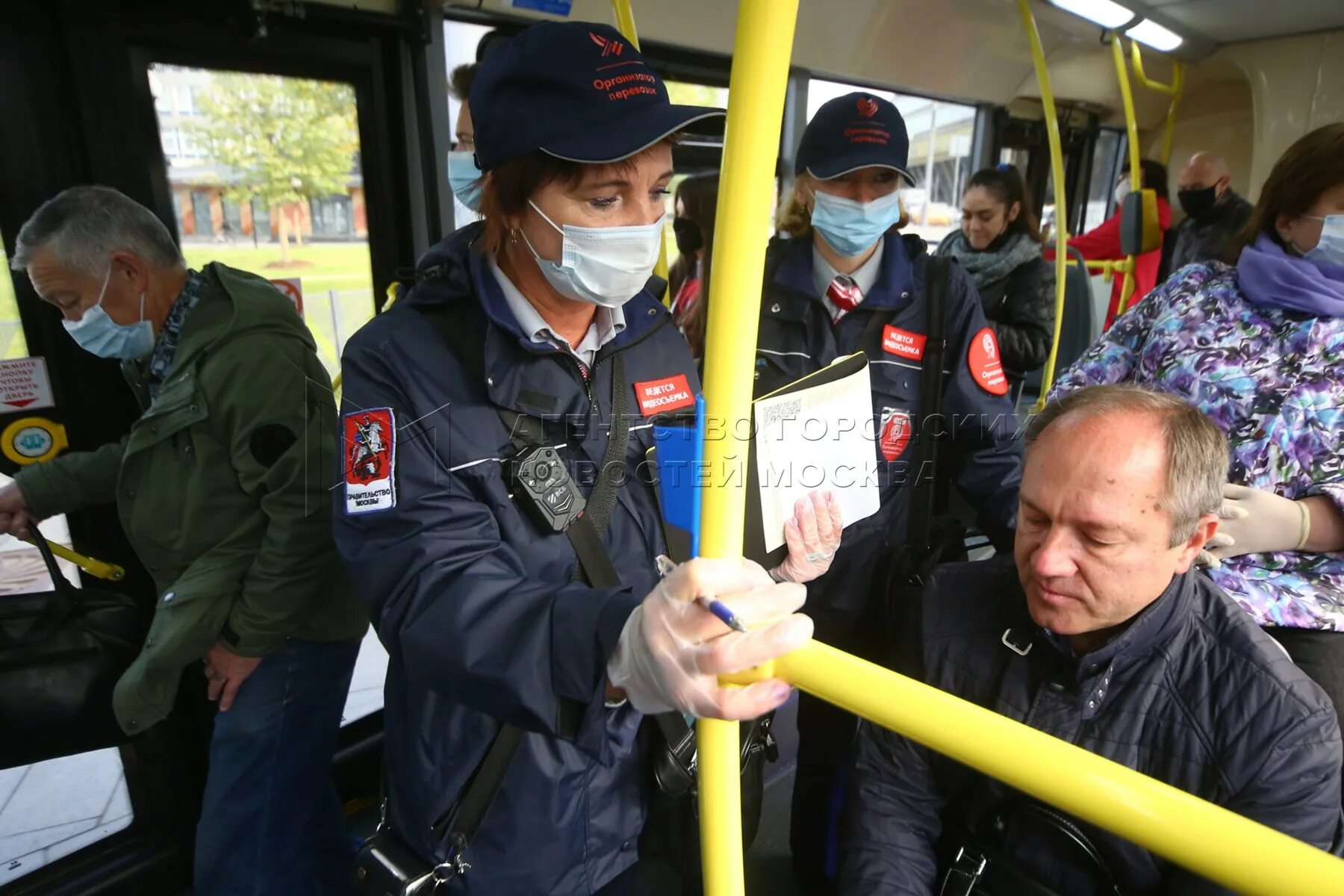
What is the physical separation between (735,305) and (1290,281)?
151 centimetres

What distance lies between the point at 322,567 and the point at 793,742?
6.86 ft

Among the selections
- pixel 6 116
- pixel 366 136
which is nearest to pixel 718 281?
pixel 6 116

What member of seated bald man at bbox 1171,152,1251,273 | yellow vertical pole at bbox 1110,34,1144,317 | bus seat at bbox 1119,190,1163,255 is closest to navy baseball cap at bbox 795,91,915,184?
yellow vertical pole at bbox 1110,34,1144,317

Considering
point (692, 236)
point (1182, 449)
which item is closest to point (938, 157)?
point (692, 236)

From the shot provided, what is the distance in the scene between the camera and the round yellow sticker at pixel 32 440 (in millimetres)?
1914

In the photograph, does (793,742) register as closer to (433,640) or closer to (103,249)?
(433,640)

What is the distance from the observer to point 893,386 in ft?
5.78

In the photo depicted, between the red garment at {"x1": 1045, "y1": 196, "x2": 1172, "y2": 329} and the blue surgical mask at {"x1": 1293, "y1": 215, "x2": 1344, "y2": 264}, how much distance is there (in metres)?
3.60

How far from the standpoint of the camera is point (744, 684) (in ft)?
2.10

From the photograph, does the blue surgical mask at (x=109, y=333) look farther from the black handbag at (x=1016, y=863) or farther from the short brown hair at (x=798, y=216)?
the black handbag at (x=1016, y=863)

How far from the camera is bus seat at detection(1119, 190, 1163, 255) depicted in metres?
4.34

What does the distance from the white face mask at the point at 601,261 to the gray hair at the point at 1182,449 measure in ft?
2.44

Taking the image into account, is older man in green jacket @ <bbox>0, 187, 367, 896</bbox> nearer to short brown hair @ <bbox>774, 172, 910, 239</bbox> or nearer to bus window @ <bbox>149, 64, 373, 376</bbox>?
bus window @ <bbox>149, 64, 373, 376</bbox>

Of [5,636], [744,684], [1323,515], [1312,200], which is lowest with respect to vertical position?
[5,636]
